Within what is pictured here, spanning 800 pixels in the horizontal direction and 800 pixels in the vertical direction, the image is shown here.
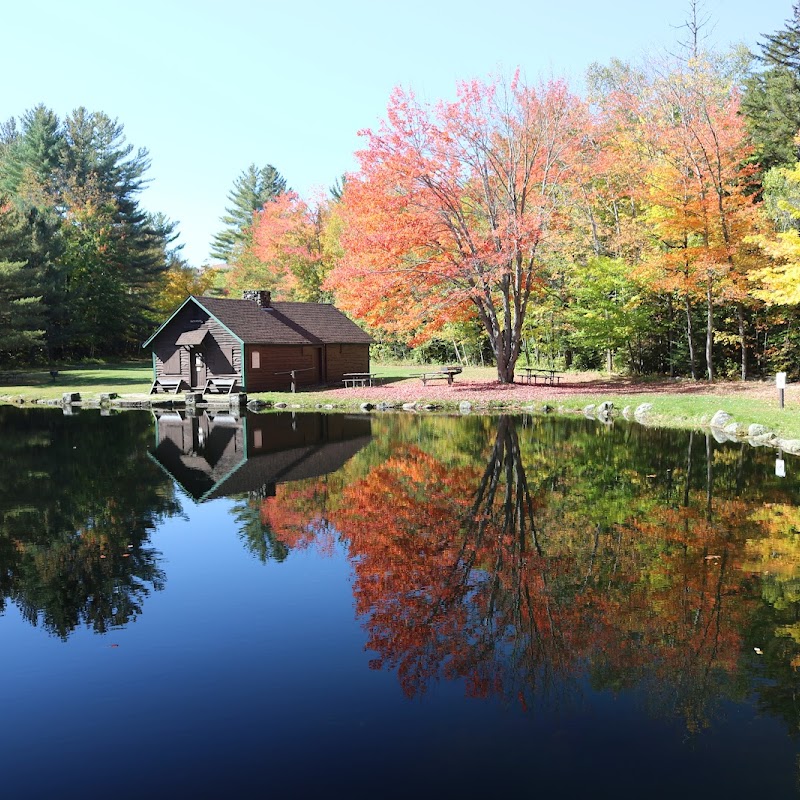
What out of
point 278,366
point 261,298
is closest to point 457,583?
point 278,366

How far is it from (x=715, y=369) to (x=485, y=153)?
16.6 m

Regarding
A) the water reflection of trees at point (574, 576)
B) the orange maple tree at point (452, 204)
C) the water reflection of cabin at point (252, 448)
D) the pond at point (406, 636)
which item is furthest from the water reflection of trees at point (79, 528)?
the orange maple tree at point (452, 204)

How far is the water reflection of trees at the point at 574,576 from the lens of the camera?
7.28m

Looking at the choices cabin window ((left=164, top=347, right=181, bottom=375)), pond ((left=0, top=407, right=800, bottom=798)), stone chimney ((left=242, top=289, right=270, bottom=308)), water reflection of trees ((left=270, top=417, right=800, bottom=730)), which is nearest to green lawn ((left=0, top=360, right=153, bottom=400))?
cabin window ((left=164, top=347, right=181, bottom=375))

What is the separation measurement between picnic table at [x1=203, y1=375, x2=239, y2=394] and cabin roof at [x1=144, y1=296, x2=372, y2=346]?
86.5 inches

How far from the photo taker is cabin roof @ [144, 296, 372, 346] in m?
40.9

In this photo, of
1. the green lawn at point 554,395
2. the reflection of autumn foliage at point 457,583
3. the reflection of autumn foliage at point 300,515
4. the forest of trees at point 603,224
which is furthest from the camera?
the forest of trees at point 603,224

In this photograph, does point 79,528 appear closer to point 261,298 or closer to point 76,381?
point 261,298

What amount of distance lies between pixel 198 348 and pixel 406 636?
118 ft

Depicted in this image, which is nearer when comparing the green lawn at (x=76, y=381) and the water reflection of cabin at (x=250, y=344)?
the water reflection of cabin at (x=250, y=344)

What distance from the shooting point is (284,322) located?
44.1 m

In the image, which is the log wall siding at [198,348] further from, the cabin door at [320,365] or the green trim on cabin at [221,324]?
the cabin door at [320,365]

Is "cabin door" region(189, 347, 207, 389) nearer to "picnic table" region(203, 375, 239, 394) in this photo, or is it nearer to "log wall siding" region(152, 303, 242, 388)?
"log wall siding" region(152, 303, 242, 388)

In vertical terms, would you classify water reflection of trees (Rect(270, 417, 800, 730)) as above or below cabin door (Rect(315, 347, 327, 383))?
below
